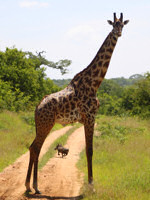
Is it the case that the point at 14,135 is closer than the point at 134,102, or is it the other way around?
the point at 14,135

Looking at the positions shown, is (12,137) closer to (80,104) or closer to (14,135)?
(14,135)

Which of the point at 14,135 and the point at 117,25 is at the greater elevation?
the point at 117,25

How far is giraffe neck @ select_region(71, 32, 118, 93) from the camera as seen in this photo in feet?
28.4

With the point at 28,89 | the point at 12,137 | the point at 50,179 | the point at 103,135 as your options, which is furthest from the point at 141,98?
the point at 50,179

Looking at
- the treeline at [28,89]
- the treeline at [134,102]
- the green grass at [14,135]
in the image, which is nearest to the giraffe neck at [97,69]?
the green grass at [14,135]

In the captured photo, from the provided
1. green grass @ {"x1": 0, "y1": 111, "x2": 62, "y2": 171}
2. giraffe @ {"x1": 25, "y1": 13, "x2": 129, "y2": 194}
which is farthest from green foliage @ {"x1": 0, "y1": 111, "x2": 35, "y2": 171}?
giraffe @ {"x1": 25, "y1": 13, "x2": 129, "y2": 194}

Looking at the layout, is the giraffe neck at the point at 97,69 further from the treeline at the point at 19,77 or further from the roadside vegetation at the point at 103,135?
the treeline at the point at 19,77

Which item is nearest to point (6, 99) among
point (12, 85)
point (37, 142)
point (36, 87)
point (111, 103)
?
point (12, 85)

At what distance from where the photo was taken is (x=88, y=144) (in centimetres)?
846

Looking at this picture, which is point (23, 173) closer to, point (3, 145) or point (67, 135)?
point (3, 145)

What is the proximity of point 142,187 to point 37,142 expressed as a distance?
284 centimetres

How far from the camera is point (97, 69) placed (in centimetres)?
871

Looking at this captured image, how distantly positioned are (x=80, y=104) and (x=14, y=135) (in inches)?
326

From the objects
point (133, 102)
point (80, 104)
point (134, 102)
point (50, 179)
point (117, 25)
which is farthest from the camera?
point (133, 102)
